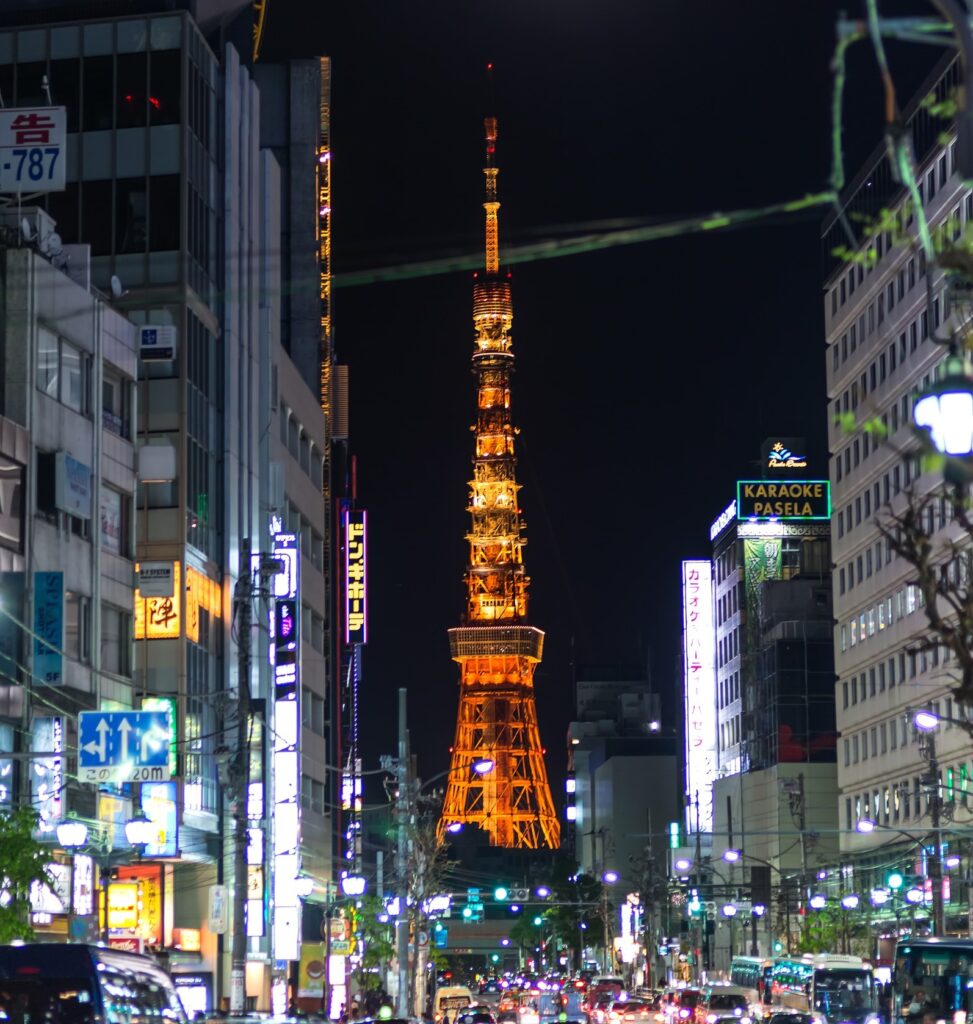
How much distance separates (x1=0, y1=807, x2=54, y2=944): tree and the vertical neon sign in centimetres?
2899

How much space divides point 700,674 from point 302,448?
61.9 m

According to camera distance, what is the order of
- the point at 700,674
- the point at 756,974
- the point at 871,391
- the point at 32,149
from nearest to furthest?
the point at 32,149
the point at 756,974
the point at 871,391
the point at 700,674

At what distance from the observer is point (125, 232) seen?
5722 centimetres

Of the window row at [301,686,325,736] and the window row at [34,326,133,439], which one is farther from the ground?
the window row at [34,326,133,439]

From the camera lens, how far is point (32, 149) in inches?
1918

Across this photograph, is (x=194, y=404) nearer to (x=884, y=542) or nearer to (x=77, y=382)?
(x=77, y=382)

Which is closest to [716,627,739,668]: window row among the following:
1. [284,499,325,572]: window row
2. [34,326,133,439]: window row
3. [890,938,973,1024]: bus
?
[284,499,325,572]: window row

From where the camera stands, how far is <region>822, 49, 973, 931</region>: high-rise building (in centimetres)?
7731

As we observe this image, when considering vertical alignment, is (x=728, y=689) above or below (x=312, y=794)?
above

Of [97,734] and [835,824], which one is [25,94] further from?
[835,824]

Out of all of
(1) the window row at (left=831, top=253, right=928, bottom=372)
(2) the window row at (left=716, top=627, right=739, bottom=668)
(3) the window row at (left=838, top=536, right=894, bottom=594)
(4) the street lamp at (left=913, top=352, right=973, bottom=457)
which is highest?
(1) the window row at (left=831, top=253, right=928, bottom=372)

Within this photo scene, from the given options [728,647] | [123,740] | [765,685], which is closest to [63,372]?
[123,740]

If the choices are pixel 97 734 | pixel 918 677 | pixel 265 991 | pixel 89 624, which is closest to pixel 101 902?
pixel 89 624

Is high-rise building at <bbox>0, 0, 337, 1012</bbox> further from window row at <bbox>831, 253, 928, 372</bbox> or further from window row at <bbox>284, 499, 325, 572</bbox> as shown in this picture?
window row at <bbox>831, 253, 928, 372</bbox>
